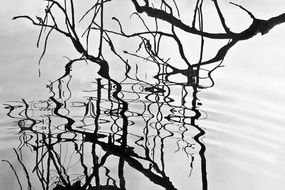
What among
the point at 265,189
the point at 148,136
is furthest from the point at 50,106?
the point at 265,189

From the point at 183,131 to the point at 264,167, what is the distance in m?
0.37

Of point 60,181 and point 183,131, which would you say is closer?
point 60,181

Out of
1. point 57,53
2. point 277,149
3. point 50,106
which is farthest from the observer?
point 57,53

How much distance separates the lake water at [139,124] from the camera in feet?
5.62

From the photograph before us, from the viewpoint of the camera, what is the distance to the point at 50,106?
2.43 metres

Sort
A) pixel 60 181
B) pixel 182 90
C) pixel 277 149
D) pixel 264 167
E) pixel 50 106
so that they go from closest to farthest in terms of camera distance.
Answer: pixel 60 181, pixel 264 167, pixel 277 149, pixel 50 106, pixel 182 90

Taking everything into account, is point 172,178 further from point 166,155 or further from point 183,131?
point 183,131

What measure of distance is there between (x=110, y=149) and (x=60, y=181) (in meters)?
0.31

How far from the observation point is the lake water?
171 cm

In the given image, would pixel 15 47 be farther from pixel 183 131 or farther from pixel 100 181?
pixel 100 181

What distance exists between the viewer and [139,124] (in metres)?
2.23

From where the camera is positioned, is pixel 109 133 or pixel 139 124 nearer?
pixel 109 133

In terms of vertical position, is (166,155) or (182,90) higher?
(182,90)

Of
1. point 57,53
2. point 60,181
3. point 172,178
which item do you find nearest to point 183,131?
point 172,178
